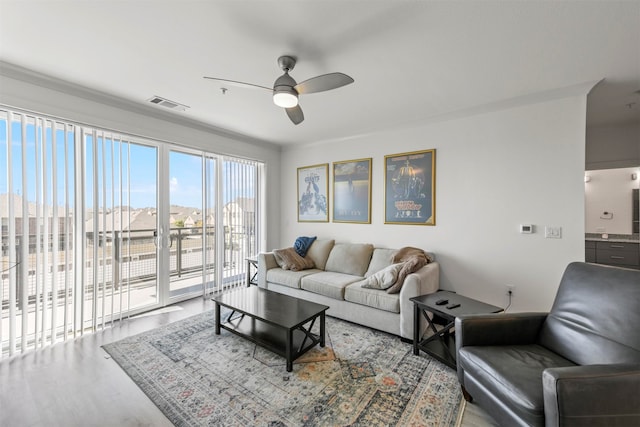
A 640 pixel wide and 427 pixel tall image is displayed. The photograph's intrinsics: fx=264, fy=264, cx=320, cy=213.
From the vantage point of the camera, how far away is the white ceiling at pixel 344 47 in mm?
1659

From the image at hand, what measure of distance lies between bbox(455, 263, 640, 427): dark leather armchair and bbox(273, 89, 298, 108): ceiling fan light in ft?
6.73

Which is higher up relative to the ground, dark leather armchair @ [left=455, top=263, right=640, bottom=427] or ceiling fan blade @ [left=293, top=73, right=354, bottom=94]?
ceiling fan blade @ [left=293, top=73, right=354, bottom=94]

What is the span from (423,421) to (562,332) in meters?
1.09

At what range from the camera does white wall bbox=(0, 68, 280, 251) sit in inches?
94.0

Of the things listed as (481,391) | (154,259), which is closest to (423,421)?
(481,391)

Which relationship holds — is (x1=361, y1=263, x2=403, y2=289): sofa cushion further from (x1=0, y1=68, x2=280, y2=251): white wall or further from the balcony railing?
(x1=0, y1=68, x2=280, y2=251): white wall

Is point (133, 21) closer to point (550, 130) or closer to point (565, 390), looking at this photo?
point (565, 390)

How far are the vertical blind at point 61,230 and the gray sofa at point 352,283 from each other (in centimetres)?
179

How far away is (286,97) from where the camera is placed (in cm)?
209

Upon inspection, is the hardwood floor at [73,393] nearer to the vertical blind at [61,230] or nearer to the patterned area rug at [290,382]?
the patterned area rug at [290,382]

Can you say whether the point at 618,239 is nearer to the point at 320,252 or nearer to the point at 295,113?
the point at 320,252

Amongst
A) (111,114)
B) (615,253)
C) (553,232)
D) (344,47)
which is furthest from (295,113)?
(615,253)

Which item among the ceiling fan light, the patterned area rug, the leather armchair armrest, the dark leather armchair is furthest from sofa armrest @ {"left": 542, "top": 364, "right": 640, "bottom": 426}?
the ceiling fan light

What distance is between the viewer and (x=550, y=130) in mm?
2787
